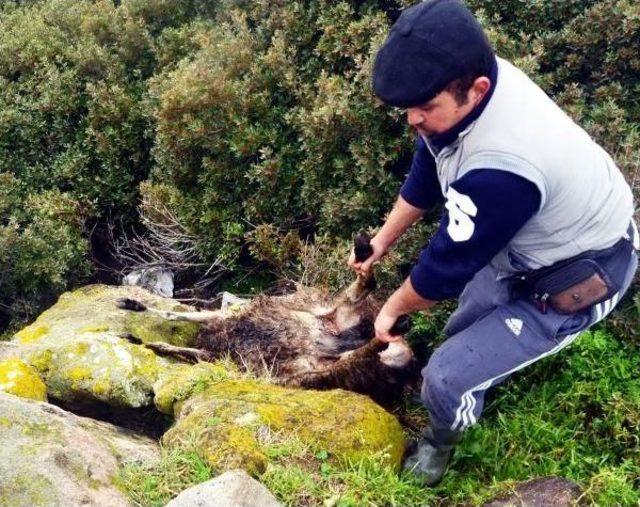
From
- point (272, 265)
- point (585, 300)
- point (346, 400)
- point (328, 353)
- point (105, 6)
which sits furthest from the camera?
point (105, 6)

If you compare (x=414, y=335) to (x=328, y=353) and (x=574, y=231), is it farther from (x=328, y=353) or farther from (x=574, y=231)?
(x=574, y=231)

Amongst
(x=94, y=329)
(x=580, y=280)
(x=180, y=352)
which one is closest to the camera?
(x=580, y=280)

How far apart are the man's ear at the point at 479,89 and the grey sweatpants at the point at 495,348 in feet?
3.96

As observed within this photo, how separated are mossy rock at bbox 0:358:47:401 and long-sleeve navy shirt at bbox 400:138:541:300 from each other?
8.68 feet

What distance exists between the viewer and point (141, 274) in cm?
628

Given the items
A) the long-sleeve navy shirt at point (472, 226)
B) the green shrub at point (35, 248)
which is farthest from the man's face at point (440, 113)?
the green shrub at point (35, 248)

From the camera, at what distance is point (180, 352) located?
458cm

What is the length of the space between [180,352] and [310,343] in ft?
3.37

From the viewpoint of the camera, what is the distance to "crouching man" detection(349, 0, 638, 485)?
2480 millimetres

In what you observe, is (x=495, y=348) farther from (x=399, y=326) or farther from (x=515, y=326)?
(x=399, y=326)

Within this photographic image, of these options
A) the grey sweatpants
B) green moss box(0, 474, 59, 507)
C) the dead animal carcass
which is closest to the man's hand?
the dead animal carcass

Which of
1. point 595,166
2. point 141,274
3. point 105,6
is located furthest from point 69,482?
point 105,6

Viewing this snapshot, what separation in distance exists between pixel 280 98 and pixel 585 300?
3.88m

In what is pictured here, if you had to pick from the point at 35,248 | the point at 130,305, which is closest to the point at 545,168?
the point at 130,305
